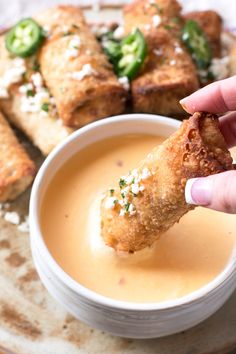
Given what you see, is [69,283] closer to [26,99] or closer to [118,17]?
[26,99]

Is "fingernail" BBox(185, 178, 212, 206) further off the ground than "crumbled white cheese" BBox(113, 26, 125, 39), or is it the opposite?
"fingernail" BBox(185, 178, 212, 206)

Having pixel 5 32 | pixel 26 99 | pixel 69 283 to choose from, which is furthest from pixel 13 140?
pixel 69 283

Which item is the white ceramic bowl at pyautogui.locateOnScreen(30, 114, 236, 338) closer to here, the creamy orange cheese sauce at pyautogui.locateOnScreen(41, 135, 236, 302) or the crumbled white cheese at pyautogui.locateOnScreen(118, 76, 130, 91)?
the creamy orange cheese sauce at pyautogui.locateOnScreen(41, 135, 236, 302)

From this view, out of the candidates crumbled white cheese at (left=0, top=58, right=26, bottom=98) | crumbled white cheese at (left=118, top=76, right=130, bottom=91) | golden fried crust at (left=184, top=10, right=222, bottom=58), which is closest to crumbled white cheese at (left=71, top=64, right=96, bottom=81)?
crumbled white cheese at (left=118, top=76, right=130, bottom=91)

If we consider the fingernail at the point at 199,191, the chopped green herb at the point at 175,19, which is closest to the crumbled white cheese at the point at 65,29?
the chopped green herb at the point at 175,19

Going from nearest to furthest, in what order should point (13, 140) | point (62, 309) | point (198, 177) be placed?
1. point (198, 177)
2. point (62, 309)
3. point (13, 140)

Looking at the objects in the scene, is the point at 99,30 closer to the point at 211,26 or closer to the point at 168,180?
the point at 211,26
